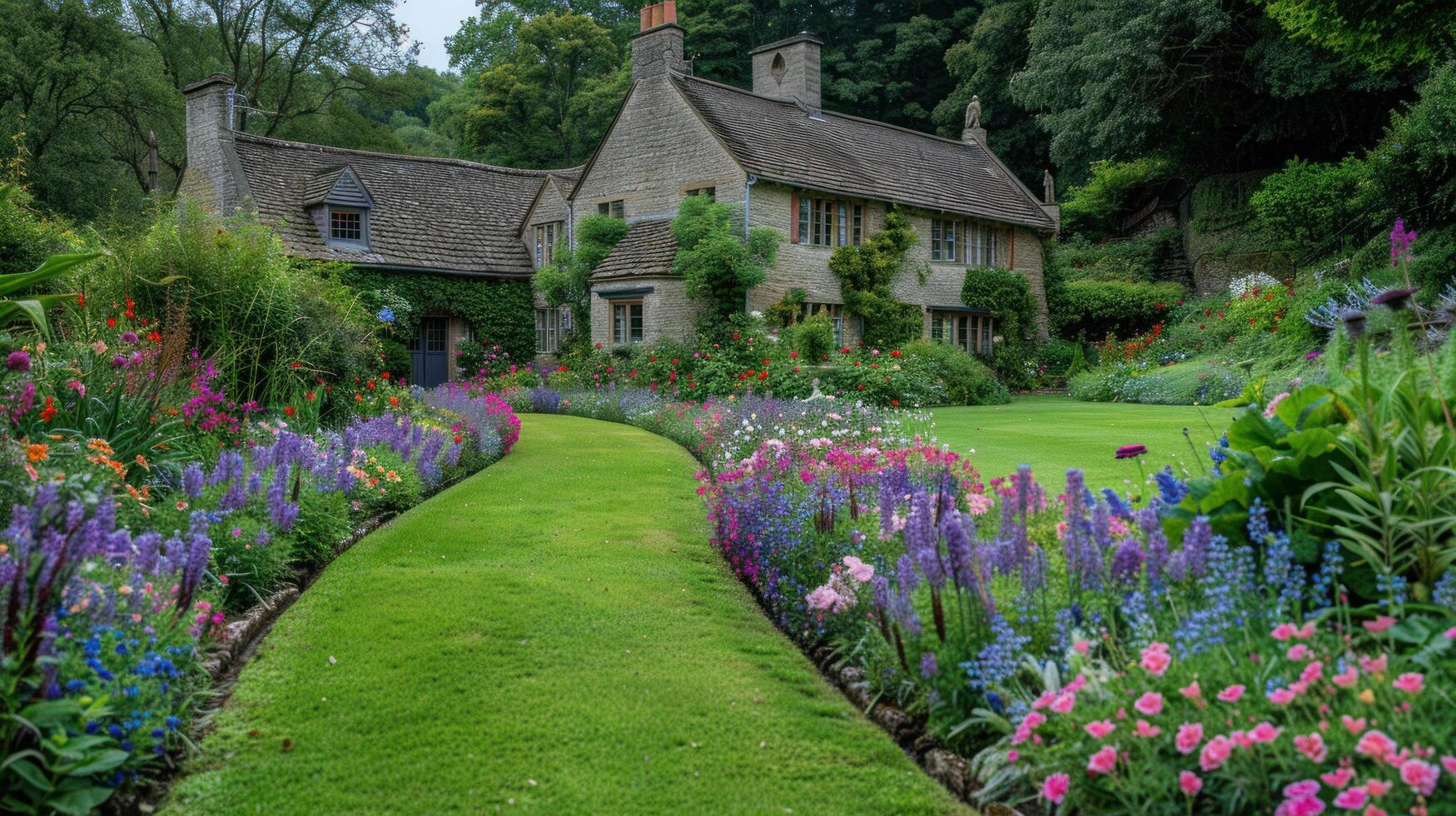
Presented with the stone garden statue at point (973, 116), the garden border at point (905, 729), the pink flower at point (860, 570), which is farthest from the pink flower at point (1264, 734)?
the stone garden statue at point (973, 116)

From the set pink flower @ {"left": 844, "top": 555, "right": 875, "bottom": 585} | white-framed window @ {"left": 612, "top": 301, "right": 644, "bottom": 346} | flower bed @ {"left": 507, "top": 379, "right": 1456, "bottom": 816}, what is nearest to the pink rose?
flower bed @ {"left": 507, "top": 379, "right": 1456, "bottom": 816}

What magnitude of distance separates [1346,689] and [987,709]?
1.15 meters

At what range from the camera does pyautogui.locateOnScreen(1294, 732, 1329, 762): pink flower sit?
2350mm

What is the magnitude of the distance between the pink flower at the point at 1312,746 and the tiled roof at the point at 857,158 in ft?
66.6

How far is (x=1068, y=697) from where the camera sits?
2.78 m

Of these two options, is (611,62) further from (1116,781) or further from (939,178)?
(1116,781)

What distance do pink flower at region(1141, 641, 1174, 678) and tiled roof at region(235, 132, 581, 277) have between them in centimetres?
2324

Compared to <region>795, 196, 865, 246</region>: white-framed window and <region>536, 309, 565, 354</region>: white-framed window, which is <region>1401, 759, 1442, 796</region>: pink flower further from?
<region>536, 309, 565, 354</region>: white-framed window

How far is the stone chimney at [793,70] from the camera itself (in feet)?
91.0

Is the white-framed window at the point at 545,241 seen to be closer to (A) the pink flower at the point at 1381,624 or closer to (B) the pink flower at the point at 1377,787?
(A) the pink flower at the point at 1381,624

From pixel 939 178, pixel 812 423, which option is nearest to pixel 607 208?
pixel 939 178

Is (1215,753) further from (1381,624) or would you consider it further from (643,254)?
(643,254)

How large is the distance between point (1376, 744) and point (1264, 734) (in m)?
0.23

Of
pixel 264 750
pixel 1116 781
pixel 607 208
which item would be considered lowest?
pixel 264 750
